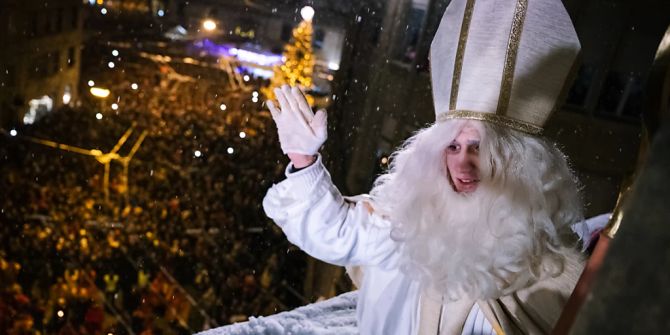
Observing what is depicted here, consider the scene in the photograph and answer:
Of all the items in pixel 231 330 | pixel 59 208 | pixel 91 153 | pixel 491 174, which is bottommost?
pixel 59 208

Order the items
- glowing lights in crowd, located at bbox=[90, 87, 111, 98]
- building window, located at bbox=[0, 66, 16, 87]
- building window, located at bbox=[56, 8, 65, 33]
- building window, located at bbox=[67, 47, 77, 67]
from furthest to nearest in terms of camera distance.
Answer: building window, located at bbox=[67, 47, 77, 67]
glowing lights in crowd, located at bbox=[90, 87, 111, 98]
building window, located at bbox=[56, 8, 65, 33]
building window, located at bbox=[0, 66, 16, 87]

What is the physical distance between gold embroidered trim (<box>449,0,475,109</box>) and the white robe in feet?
1.80

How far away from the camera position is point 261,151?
11359 mm

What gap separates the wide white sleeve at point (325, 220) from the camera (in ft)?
6.23

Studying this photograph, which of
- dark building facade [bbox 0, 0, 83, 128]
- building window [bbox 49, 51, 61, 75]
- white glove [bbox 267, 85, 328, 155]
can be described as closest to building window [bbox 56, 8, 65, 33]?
dark building facade [bbox 0, 0, 83, 128]

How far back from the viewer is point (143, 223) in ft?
28.7

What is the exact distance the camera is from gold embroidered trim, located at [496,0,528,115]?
1727 millimetres

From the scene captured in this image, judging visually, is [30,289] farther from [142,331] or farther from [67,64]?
[67,64]

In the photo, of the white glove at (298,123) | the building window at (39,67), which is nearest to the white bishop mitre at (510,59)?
the white glove at (298,123)

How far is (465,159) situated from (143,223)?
7957 mm

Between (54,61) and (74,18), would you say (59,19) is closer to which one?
(74,18)

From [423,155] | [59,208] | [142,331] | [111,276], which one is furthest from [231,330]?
[59,208]

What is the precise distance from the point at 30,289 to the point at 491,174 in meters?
6.73

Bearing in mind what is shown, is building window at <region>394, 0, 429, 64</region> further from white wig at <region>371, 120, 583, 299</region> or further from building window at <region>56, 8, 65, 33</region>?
building window at <region>56, 8, 65, 33</region>
